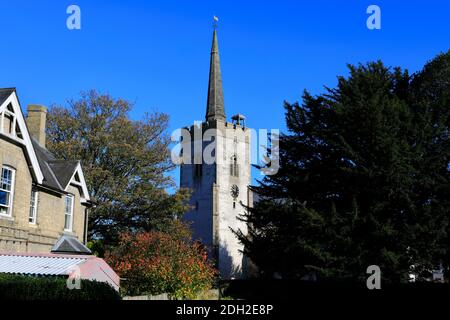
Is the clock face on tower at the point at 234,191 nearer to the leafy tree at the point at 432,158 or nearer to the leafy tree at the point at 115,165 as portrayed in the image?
the leafy tree at the point at 115,165

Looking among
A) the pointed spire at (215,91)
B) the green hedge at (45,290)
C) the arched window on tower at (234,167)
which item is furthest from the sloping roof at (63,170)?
the pointed spire at (215,91)

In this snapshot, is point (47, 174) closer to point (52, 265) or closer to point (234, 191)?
point (52, 265)

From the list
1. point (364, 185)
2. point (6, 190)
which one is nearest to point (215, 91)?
point (364, 185)

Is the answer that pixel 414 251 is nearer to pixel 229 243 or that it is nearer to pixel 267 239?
pixel 267 239

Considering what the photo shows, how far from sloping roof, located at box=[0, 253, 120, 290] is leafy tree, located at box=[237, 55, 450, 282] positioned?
13.0 meters

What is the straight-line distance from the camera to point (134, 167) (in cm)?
4059

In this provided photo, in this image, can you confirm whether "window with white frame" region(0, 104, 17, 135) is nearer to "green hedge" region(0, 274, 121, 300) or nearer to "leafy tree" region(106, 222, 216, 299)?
"green hedge" region(0, 274, 121, 300)

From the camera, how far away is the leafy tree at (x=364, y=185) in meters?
28.0

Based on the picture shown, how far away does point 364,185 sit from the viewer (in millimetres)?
29734

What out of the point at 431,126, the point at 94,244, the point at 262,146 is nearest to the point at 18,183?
the point at 94,244

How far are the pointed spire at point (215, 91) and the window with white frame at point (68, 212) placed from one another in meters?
48.0

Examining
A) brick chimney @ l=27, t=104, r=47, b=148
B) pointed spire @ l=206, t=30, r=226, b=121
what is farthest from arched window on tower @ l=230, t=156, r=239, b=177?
brick chimney @ l=27, t=104, r=47, b=148

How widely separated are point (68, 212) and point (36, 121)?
20.9 feet

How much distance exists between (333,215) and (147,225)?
16815 millimetres
